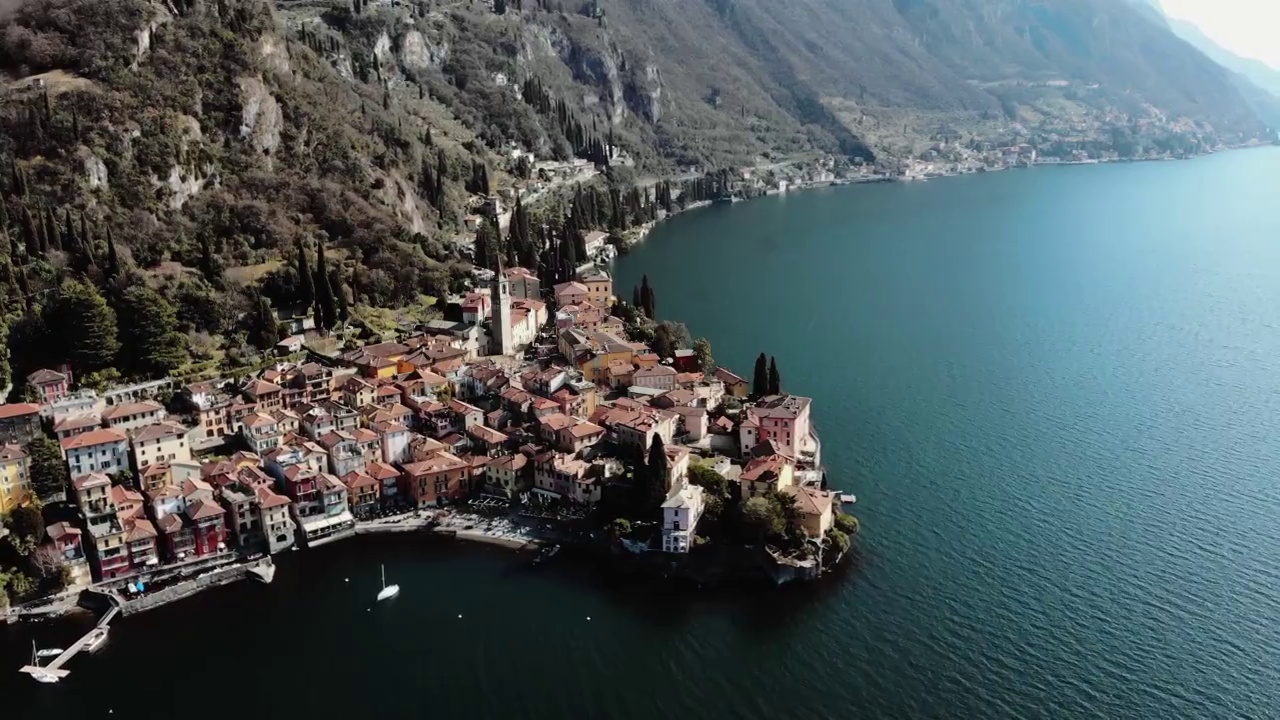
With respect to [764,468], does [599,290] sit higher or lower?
→ higher

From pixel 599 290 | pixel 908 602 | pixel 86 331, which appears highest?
pixel 86 331

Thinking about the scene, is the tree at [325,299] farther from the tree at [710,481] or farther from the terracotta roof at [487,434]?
the tree at [710,481]

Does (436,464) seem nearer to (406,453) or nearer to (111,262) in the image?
(406,453)

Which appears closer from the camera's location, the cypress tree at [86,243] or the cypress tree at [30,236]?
the cypress tree at [30,236]

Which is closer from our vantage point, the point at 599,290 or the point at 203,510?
the point at 203,510

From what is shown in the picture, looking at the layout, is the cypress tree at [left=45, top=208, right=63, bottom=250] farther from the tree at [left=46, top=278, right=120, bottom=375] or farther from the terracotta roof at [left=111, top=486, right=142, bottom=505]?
the terracotta roof at [left=111, top=486, right=142, bottom=505]

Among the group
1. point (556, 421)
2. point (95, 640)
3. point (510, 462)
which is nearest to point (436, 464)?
point (510, 462)

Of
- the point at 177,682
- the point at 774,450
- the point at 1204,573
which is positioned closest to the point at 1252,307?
the point at 1204,573

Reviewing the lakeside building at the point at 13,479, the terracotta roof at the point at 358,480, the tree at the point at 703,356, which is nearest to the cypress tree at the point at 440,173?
the tree at the point at 703,356

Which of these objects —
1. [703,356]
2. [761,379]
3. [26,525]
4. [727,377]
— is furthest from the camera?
[703,356]
